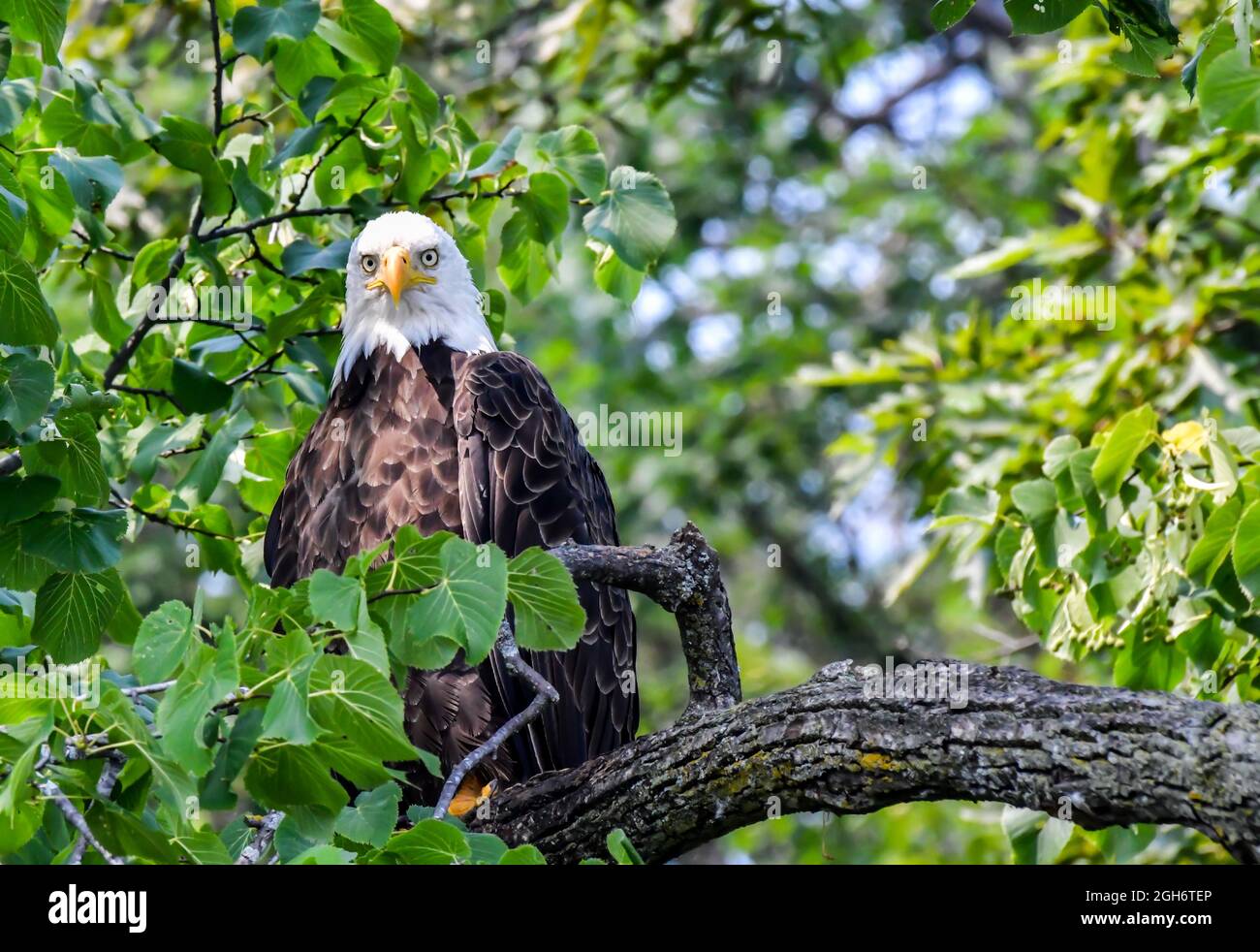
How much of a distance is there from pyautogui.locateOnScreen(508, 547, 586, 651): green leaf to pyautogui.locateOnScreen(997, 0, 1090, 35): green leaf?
1252mm

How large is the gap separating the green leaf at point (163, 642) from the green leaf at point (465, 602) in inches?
13.1

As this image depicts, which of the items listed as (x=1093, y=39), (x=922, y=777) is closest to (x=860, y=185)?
(x=1093, y=39)

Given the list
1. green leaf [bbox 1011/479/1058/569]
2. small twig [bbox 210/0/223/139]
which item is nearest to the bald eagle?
small twig [bbox 210/0/223/139]

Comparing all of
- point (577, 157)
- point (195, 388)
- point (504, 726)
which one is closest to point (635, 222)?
point (577, 157)

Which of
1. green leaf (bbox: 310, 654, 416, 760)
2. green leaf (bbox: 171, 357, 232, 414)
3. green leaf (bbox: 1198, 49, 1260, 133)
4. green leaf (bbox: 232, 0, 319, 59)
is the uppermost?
green leaf (bbox: 232, 0, 319, 59)

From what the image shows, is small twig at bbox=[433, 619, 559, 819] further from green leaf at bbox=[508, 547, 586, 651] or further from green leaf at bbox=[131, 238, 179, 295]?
green leaf at bbox=[131, 238, 179, 295]

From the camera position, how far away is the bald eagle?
425 cm

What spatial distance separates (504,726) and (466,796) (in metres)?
1.41

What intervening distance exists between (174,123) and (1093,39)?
12.2 ft

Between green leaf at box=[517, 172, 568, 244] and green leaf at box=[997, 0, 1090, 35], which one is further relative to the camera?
green leaf at box=[517, 172, 568, 244]

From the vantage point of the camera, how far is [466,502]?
14.1ft

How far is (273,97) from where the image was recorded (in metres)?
6.41

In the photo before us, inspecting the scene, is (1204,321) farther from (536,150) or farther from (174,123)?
(174,123)

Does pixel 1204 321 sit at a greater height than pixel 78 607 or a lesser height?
greater
